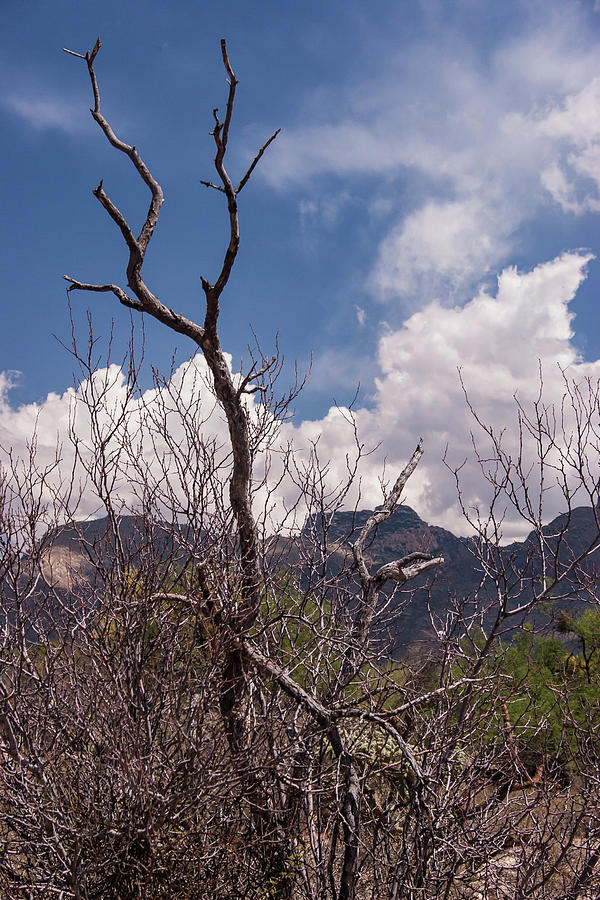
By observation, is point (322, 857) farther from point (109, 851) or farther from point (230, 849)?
point (109, 851)

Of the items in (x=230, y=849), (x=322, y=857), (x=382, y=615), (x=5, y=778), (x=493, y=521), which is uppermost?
(x=493, y=521)

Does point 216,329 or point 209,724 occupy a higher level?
point 216,329

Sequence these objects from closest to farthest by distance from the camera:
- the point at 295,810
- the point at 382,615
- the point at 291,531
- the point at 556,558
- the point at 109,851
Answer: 1. the point at 109,851
2. the point at 556,558
3. the point at 295,810
4. the point at 291,531
5. the point at 382,615

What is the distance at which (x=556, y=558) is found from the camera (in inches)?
166

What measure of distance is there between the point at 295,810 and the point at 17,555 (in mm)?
2737

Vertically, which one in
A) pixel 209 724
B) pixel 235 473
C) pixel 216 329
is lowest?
pixel 209 724

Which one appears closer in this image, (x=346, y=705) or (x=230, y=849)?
(x=230, y=849)

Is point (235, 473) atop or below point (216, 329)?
below

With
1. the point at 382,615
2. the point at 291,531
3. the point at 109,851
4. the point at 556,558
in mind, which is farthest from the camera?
the point at 382,615

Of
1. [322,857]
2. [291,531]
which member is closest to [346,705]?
[322,857]

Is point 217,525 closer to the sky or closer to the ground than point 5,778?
closer to the sky

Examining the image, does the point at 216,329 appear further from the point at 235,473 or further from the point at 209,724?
the point at 209,724

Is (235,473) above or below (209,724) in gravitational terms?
above

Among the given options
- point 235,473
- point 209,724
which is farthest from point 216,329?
point 209,724
